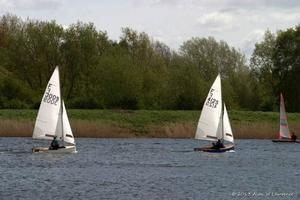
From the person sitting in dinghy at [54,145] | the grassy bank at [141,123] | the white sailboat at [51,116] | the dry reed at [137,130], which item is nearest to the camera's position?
the person sitting in dinghy at [54,145]

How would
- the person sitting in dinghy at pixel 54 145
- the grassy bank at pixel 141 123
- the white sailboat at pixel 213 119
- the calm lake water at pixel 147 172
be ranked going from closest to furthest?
the calm lake water at pixel 147 172 < the person sitting in dinghy at pixel 54 145 < the white sailboat at pixel 213 119 < the grassy bank at pixel 141 123

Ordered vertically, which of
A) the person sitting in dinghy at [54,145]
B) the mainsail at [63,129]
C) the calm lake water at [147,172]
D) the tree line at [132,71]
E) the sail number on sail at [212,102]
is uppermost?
the tree line at [132,71]

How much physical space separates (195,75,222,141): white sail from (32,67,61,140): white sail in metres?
11.5

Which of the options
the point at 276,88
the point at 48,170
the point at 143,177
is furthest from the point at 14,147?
the point at 276,88

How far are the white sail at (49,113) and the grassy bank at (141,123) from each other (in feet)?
56.9

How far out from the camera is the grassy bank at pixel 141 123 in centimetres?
7700

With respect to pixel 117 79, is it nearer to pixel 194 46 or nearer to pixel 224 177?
pixel 194 46

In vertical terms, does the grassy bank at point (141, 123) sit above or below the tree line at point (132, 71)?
below

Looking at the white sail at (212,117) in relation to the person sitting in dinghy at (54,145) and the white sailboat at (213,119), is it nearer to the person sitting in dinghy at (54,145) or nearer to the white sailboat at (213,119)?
the white sailboat at (213,119)

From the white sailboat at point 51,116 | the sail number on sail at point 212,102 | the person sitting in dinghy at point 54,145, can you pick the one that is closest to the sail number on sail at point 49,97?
the white sailboat at point 51,116

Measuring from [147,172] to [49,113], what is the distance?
11.7 m

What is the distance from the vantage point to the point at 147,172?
164 feet

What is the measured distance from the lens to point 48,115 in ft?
192

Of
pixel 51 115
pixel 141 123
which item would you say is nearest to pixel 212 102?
Result: pixel 51 115
